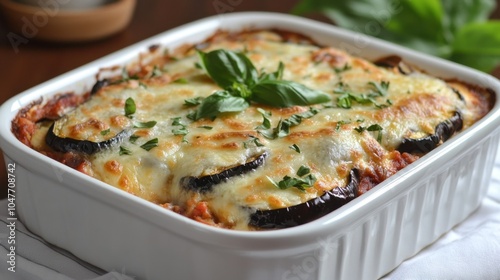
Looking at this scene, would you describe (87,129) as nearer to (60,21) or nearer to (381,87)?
(381,87)

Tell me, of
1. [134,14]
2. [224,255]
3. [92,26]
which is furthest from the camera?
[134,14]

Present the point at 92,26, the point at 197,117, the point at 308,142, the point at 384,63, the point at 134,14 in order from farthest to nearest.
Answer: the point at 134,14
the point at 92,26
the point at 384,63
the point at 197,117
the point at 308,142

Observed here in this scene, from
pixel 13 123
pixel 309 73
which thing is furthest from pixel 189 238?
pixel 309 73

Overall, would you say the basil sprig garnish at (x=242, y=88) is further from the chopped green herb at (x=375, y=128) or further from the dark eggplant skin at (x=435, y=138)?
the dark eggplant skin at (x=435, y=138)

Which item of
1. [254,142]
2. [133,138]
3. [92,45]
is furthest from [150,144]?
[92,45]

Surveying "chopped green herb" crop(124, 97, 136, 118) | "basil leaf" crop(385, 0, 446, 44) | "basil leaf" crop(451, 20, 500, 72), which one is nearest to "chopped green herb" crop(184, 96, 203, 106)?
"chopped green herb" crop(124, 97, 136, 118)

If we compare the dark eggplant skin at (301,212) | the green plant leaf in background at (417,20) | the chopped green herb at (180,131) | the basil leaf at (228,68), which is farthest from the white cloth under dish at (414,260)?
the green plant leaf in background at (417,20)

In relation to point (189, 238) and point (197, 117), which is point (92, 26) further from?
point (189, 238)

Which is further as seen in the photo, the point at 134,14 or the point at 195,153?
the point at 134,14
